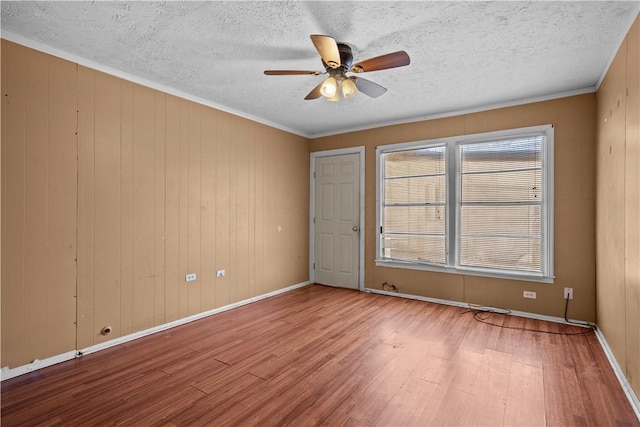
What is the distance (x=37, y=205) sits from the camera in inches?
101

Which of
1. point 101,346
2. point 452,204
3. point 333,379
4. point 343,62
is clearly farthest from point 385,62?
point 101,346

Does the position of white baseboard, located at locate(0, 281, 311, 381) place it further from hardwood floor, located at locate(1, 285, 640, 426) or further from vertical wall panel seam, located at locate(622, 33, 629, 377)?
vertical wall panel seam, located at locate(622, 33, 629, 377)

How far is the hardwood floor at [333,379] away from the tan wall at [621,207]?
1.01 feet

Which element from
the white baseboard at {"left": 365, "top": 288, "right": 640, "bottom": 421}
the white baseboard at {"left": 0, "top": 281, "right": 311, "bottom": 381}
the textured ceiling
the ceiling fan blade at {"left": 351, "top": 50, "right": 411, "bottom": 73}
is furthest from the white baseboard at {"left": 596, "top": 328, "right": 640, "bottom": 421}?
the white baseboard at {"left": 0, "top": 281, "right": 311, "bottom": 381}

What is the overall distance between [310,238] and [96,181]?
3.38 m

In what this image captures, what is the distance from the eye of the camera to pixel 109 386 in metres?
2.34

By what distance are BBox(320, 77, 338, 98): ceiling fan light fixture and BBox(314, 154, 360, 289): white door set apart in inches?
98.7

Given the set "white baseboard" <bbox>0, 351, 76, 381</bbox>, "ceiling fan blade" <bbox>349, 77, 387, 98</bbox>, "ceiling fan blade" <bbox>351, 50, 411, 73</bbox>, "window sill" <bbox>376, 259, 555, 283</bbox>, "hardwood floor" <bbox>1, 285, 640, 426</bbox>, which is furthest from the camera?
"window sill" <bbox>376, 259, 555, 283</bbox>

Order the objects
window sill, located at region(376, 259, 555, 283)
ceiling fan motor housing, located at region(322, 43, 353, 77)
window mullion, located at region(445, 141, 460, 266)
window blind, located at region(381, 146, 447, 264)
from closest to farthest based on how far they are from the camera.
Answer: ceiling fan motor housing, located at region(322, 43, 353, 77) → window sill, located at region(376, 259, 555, 283) → window mullion, located at region(445, 141, 460, 266) → window blind, located at region(381, 146, 447, 264)

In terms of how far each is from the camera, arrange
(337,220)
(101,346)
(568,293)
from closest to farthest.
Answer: (101,346)
(568,293)
(337,220)

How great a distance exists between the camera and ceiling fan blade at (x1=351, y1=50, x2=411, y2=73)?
2.23m

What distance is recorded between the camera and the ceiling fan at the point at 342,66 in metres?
2.19

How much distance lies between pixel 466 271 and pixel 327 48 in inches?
133

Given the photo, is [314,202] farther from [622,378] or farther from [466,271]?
[622,378]
